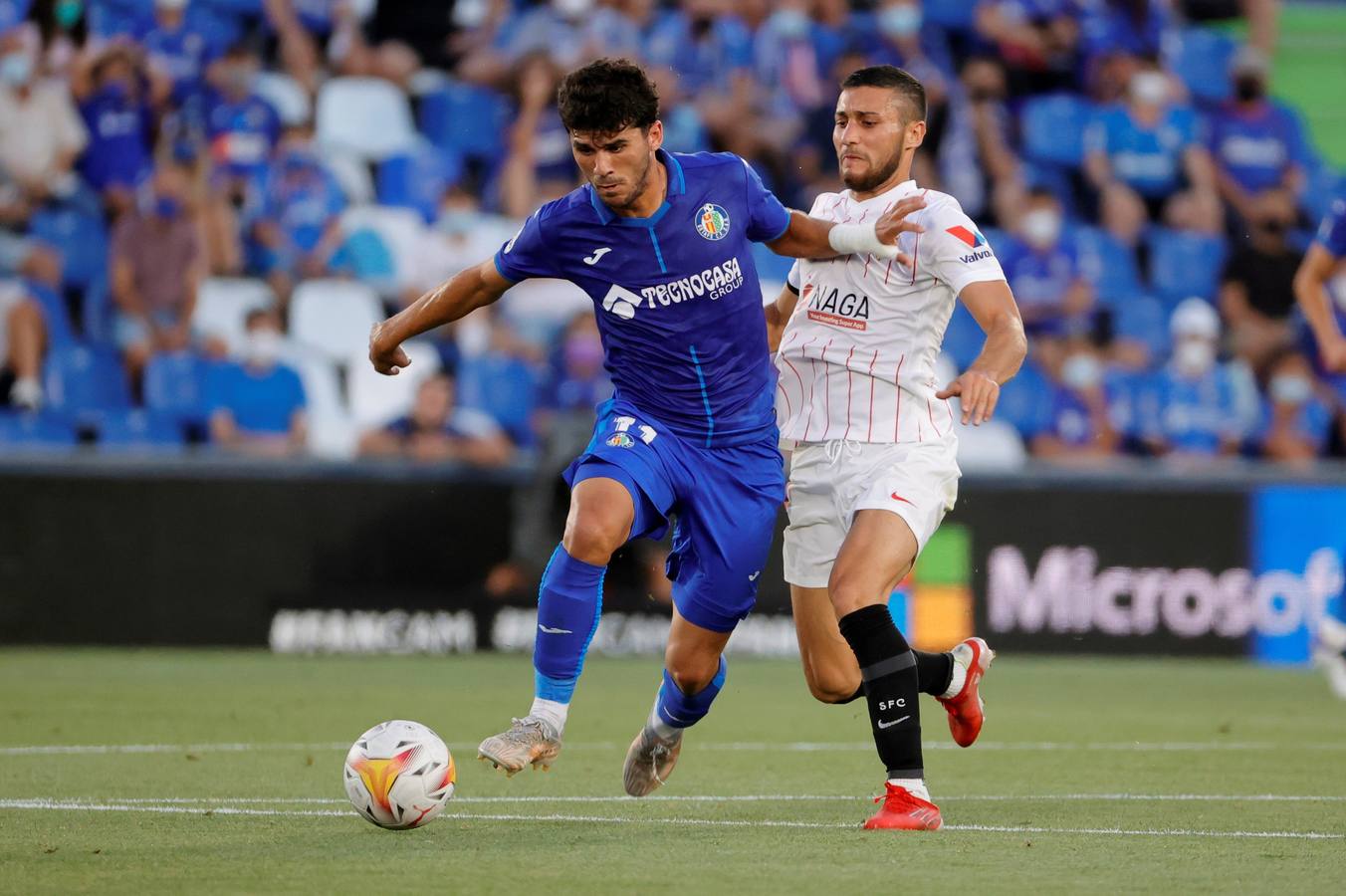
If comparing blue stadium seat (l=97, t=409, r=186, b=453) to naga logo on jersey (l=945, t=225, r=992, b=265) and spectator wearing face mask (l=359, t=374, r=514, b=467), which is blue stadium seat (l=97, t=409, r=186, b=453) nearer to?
spectator wearing face mask (l=359, t=374, r=514, b=467)

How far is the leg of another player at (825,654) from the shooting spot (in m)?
6.53

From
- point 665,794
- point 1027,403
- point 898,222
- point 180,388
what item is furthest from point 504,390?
point 898,222

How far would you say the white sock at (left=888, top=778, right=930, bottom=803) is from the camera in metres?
5.77

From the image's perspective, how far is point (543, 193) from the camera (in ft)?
49.9

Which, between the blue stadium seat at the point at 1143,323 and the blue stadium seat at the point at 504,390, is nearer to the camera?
the blue stadium seat at the point at 504,390

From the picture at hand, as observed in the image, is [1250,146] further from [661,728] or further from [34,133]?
[661,728]

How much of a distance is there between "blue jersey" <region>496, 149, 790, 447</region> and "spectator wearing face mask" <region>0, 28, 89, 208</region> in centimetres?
959

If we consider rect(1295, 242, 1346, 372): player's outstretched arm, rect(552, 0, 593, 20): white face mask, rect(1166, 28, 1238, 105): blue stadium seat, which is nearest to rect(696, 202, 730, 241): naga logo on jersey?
rect(1295, 242, 1346, 372): player's outstretched arm

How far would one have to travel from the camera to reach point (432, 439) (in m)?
13.6

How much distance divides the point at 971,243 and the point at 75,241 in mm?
10114

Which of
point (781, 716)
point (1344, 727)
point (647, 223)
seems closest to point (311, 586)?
point (781, 716)

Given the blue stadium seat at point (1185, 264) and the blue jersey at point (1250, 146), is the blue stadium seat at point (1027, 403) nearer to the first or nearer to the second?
the blue stadium seat at point (1185, 264)

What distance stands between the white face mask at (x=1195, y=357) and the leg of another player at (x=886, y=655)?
9537 mm

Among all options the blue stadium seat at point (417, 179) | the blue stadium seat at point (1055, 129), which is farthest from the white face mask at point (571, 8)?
the blue stadium seat at point (1055, 129)
